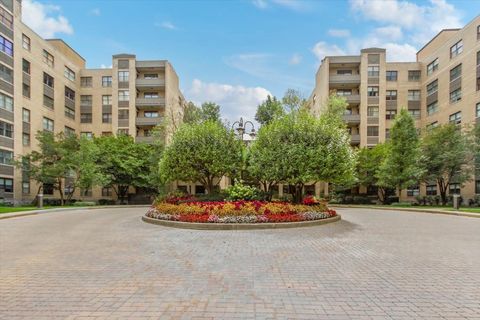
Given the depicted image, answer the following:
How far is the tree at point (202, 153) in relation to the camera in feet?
62.8

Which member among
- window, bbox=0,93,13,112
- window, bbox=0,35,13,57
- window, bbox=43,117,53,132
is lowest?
window, bbox=43,117,53,132

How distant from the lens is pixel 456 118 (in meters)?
35.8

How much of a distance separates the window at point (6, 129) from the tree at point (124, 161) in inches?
335

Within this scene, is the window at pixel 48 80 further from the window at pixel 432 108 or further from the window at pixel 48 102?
the window at pixel 432 108

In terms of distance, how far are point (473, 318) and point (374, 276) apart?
6.45ft

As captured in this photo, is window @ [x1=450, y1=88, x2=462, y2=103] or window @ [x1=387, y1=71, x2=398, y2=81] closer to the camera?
window @ [x1=450, y1=88, x2=462, y2=103]

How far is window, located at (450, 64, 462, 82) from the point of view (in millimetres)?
35428

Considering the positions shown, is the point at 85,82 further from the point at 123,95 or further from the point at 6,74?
the point at 6,74

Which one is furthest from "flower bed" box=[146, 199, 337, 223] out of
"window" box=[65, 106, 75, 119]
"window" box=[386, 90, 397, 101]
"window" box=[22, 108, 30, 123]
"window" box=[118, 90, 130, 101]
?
"window" box=[386, 90, 397, 101]

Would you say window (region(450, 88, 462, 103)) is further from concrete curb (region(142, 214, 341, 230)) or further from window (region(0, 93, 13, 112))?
window (region(0, 93, 13, 112))

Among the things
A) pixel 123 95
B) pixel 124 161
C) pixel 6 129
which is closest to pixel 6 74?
pixel 6 129

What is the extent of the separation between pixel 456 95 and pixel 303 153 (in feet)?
107

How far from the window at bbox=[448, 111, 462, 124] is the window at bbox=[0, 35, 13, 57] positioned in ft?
175

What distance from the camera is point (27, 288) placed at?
5344mm
